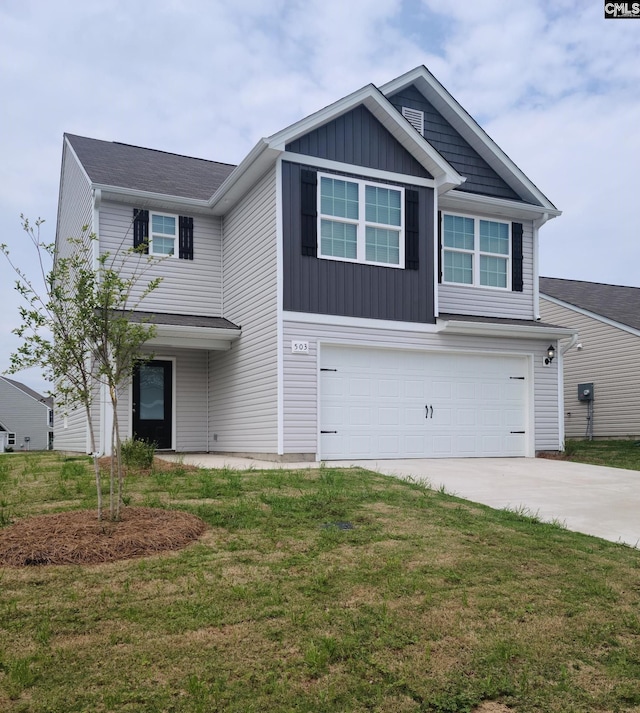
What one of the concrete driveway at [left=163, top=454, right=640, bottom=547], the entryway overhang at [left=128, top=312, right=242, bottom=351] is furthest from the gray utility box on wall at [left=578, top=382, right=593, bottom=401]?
the entryway overhang at [left=128, top=312, right=242, bottom=351]

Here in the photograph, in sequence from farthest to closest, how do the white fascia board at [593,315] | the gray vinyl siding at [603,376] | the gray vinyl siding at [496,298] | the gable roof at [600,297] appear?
the gable roof at [600,297]
the gray vinyl siding at [603,376]
the white fascia board at [593,315]
the gray vinyl siding at [496,298]

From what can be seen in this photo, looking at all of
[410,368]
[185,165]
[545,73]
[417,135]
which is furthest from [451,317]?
[185,165]

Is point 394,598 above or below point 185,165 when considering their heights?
below

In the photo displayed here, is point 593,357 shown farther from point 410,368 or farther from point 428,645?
point 428,645

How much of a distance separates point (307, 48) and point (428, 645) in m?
12.7

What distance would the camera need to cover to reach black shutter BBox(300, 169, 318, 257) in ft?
38.8

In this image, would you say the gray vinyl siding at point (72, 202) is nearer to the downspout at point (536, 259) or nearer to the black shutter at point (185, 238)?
the black shutter at point (185, 238)

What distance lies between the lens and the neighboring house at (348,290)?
11.8 m

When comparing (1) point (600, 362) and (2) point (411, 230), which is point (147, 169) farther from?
(1) point (600, 362)

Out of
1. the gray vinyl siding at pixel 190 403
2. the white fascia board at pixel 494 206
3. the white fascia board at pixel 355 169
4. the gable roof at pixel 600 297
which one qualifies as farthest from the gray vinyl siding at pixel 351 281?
the gable roof at pixel 600 297

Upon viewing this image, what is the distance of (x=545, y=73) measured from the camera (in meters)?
13.0

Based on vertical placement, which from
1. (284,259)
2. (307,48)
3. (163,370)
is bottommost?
(163,370)

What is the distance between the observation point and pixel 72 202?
655 inches

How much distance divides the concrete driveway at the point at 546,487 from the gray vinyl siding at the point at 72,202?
267 inches
